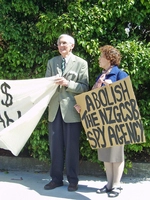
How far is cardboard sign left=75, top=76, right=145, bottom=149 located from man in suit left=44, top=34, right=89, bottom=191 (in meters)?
→ 0.17

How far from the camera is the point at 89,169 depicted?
17.5 ft

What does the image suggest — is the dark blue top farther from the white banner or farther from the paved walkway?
the paved walkway

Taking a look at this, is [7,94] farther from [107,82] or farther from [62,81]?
[107,82]

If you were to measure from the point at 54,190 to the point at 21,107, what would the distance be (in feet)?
3.71

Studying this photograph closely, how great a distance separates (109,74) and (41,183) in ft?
6.05

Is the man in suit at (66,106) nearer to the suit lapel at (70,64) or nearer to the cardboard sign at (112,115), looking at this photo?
the suit lapel at (70,64)

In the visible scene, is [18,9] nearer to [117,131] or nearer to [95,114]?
[95,114]

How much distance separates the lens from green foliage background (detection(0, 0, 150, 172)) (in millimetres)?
4652

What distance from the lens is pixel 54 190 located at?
180 inches

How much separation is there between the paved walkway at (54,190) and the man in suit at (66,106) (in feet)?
0.49

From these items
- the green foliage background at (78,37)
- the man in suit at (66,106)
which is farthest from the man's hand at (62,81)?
the green foliage background at (78,37)

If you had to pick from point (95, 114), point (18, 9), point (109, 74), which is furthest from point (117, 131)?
point (18, 9)

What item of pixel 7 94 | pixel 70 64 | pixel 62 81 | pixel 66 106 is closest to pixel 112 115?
pixel 66 106

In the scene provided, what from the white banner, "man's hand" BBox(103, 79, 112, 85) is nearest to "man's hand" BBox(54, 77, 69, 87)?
the white banner
